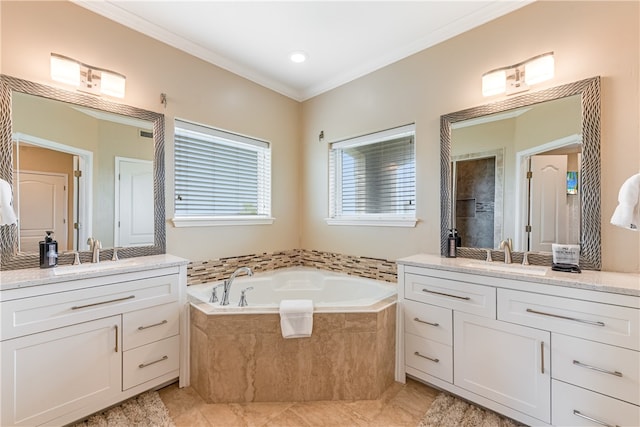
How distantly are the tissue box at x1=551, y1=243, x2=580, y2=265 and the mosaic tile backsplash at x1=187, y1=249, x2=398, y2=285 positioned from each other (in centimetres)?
116

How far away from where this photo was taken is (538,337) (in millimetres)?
1516

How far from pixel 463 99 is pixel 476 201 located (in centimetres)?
81

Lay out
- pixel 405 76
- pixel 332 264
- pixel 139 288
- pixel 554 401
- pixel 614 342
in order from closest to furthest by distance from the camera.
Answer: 1. pixel 614 342
2. pixel 554 401
3. pixel 139 288
4. pixel 405 76
5. pixel 332 264

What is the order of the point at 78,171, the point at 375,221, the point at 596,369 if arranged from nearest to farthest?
the point at 596,369, the point at 78,171, the point at 375,221

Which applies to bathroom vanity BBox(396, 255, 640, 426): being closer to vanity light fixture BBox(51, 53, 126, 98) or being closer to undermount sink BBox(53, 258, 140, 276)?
undermount sink BBox(53, 258, 140, 276)

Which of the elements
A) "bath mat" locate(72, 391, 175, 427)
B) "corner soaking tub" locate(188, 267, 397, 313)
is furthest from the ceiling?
"bath mat" locate(72, 391, 175, 427)

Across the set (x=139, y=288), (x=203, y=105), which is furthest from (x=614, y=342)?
(x=203, y=105)

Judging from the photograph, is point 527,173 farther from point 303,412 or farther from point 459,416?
point 303,412

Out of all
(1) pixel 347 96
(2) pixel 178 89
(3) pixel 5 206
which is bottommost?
(3) pixel 5 206

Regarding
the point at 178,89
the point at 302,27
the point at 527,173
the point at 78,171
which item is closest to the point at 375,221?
the point at 527,173

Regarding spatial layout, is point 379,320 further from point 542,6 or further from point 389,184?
point 542,6

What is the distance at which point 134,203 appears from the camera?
2.18m

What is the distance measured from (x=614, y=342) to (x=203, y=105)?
316 centimetres

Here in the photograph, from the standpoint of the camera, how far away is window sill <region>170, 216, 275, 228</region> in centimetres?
241
